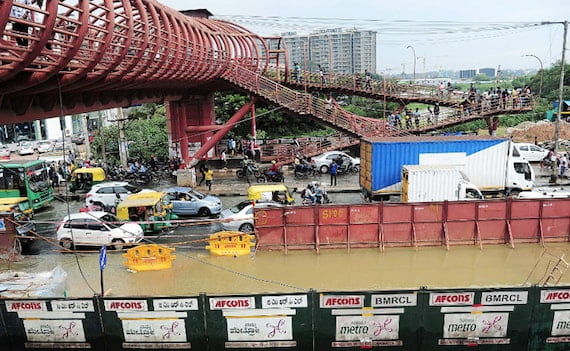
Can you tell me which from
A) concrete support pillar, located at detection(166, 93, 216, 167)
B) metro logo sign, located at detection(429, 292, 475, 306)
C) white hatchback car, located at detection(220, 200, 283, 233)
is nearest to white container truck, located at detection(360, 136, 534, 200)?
white hatchback car, located at detection(220, 200, 283, 233)

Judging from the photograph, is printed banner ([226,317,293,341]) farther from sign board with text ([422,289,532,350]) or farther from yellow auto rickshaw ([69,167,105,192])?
yellow auto rickshaw ([69,167,105,192])

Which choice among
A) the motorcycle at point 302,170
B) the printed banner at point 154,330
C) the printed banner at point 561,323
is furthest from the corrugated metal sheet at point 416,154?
the printed banner at point 154,330

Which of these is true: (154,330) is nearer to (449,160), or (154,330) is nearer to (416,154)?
(416,154)

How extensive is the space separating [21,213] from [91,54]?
336 inches

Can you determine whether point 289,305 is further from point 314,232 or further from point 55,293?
point 314,232

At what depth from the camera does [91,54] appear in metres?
12.5

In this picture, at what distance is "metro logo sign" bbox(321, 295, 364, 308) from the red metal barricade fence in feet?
23.2

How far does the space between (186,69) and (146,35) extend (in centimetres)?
678

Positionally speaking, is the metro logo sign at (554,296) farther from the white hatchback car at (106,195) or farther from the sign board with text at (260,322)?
the white hatchback car at (106,195)

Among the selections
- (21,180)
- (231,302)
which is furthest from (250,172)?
(231,302)

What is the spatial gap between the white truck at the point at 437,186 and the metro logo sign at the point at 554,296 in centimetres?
1011

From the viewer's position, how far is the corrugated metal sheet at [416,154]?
19.8m

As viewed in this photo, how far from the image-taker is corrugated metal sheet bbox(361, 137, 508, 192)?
1983 cm

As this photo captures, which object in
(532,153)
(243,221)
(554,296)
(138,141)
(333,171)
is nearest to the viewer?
(554,296)
